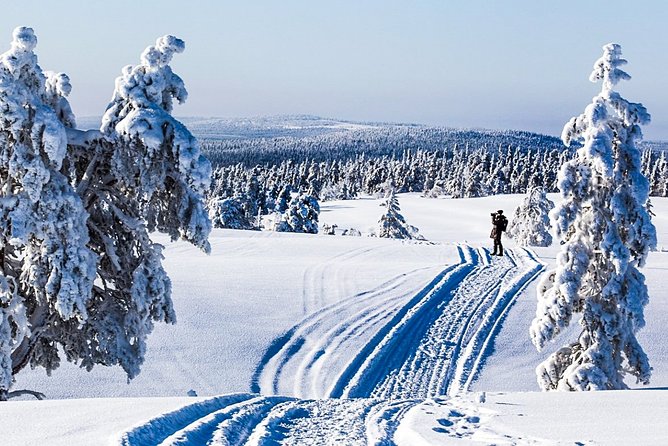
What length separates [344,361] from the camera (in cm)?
1636

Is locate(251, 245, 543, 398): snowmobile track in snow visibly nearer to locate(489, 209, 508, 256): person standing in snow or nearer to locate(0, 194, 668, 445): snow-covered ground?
locate(0, 194, 668, 445): snow-covered ground

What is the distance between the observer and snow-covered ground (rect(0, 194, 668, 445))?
262 inches

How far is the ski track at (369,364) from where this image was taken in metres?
6.79

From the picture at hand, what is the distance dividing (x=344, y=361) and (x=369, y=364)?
2.15 ft

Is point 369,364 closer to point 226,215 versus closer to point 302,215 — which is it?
point 302,215

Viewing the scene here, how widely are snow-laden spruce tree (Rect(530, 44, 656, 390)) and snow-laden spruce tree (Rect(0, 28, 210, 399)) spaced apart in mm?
8126

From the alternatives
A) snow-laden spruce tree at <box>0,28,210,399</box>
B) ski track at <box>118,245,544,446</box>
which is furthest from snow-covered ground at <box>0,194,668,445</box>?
snow-laden spruce tree at <box>0,28,210,399</box>

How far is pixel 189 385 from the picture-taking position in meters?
15.2

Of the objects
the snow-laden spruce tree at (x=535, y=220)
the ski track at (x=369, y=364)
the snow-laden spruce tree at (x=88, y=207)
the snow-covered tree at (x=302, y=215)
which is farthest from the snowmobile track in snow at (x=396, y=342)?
the snow-covered tree at (x=302, y=215)

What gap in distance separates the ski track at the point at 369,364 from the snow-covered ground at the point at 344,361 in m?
0.04

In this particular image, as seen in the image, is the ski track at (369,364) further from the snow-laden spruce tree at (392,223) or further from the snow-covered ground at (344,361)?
the snow-laden spruce tree at (392,223)

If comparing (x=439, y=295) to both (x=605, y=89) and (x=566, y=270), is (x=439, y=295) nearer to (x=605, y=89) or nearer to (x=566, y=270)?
(x=566, y=270)

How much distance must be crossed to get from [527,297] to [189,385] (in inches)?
427

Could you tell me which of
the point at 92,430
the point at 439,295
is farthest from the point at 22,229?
the point at 439,295
